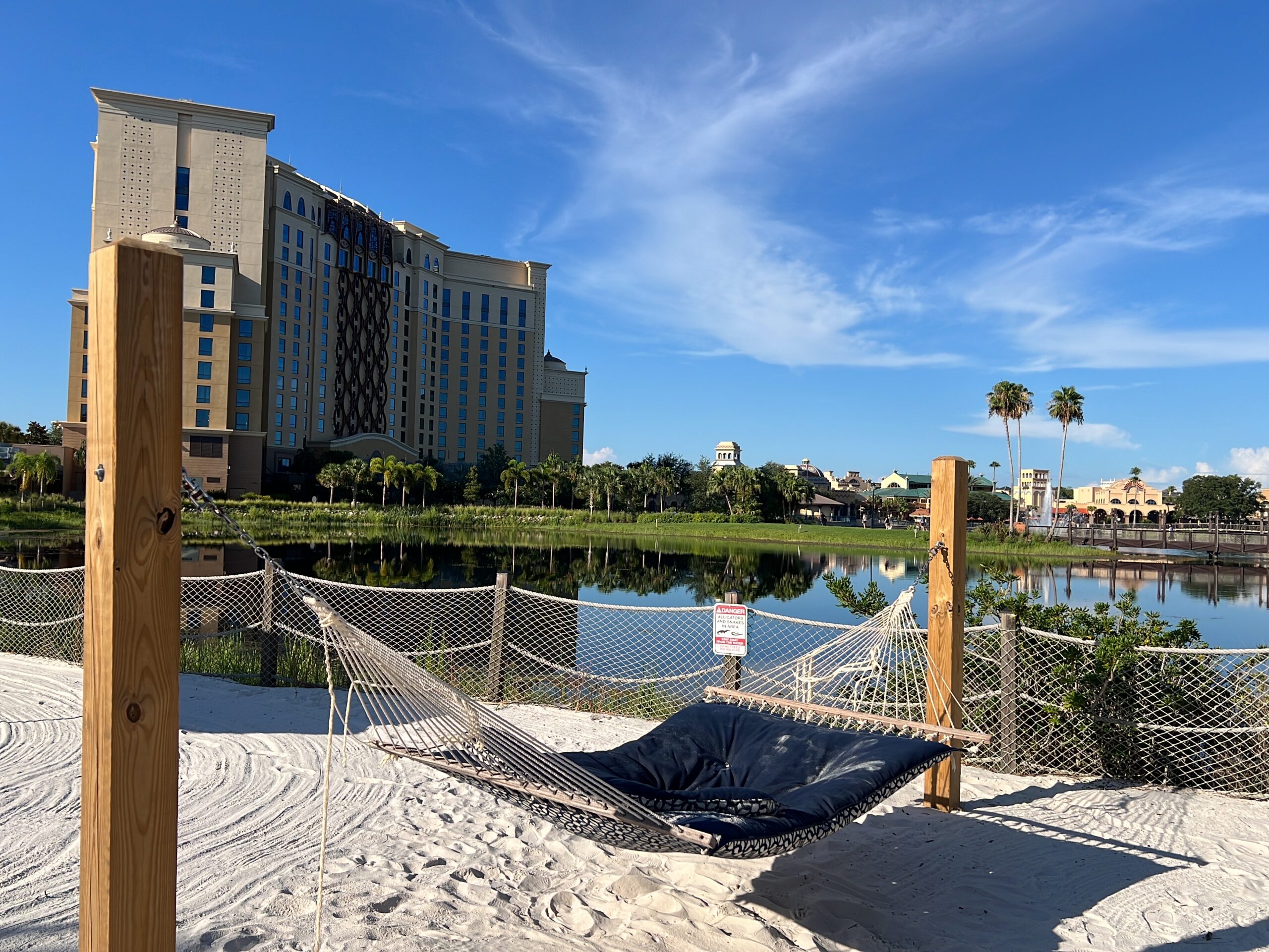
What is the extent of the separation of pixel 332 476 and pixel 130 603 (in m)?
50.4

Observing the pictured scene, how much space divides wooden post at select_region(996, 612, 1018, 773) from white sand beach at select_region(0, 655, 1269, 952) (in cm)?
30

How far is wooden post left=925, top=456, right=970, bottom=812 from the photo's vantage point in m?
4.41

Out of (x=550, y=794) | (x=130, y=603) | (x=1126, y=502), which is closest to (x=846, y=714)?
(x=550, y=794)

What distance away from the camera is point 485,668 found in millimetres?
7844

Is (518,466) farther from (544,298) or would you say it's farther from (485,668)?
(485,668)

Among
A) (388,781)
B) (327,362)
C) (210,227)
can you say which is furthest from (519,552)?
(327,362)

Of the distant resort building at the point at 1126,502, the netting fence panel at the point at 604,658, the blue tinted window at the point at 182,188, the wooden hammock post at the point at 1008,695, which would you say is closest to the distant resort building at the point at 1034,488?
the distant resort building at the point at 1126,502

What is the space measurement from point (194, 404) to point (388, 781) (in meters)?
46.3

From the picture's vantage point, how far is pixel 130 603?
171 centimetres

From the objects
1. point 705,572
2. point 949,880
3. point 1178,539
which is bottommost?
point 705,572

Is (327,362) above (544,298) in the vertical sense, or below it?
below

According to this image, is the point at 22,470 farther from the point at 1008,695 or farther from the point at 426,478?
the point at 1008,695

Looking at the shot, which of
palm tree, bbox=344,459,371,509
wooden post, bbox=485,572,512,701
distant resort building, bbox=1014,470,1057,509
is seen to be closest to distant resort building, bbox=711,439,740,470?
distant resort building, bbox=1014,470,1057,509

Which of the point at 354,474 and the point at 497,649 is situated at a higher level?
the point at 354,474
